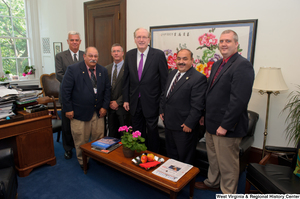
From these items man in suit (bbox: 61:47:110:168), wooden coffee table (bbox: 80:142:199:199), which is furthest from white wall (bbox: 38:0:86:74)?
wooden coffee table (bbox: 80:142:199:199)

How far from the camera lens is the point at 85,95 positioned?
2.55 m

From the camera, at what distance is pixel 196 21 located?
3139 millimetres

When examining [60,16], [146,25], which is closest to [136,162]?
[146,25]

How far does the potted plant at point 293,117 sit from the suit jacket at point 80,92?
93.6 inches

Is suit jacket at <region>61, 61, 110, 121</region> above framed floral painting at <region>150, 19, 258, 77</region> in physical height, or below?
below

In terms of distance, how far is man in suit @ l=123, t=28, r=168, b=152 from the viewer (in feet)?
8.02

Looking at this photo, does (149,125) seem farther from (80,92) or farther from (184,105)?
(80,92)

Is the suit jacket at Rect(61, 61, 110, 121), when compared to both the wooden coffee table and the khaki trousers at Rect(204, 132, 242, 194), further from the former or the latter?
the khaki trousers at Rect(204, 132, 242, 194)

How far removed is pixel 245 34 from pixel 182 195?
7.13ft

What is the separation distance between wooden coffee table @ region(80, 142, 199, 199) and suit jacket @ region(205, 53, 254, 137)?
53 cm

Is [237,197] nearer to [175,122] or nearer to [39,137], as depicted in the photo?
[175,122]

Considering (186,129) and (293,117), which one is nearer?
(186,129)

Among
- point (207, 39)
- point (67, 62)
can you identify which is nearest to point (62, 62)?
point (67, 62)

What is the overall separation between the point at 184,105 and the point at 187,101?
0.05 metres
